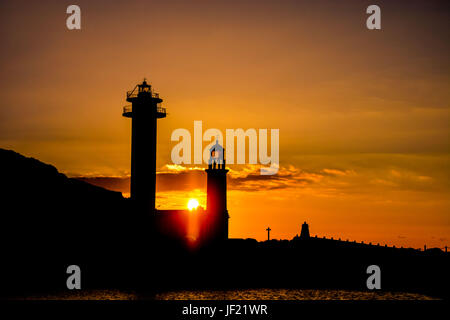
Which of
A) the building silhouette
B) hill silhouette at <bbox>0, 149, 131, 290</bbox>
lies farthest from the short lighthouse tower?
hill silhouette at <bbox>0, 149, 131, 290</bbox>

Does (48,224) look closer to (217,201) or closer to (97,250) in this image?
(97,250)

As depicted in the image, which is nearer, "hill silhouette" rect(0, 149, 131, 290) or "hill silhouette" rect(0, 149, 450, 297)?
"hill silhouette" rect(0, 149, 131, 290)

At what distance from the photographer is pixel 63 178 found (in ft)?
227

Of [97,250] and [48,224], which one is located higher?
[48,224]

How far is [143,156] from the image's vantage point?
194 ft

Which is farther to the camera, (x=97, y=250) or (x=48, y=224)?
(x=48, y=224)

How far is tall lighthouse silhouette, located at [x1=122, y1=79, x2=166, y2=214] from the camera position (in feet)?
193

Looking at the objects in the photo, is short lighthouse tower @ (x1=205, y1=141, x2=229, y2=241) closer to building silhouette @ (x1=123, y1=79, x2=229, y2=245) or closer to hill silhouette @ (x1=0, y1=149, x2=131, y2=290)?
building silhouette @ (x1=123, y1=79, x2=229, y2=245)

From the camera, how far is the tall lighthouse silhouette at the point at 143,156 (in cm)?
5891

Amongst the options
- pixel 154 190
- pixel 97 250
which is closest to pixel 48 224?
pixel 97 250

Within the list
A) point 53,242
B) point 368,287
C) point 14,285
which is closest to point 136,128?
point 53,242

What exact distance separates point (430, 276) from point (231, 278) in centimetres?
2397

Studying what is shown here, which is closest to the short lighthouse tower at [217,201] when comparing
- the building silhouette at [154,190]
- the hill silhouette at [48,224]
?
the building silhouette at [154,190]

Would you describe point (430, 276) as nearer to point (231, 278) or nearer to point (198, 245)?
point (231, 278)
